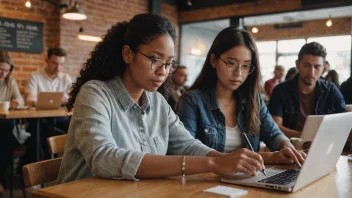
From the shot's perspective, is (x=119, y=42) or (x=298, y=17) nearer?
(x=119, y=42)

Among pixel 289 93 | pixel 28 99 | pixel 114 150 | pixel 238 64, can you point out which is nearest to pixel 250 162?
pixel 114 150

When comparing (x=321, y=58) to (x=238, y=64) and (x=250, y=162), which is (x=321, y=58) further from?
(x=250, y=162)

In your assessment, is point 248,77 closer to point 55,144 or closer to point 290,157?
point 290,157

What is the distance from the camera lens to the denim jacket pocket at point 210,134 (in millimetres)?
1853

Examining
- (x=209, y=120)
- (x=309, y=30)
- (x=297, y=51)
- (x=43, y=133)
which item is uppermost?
(x=309, y=30)

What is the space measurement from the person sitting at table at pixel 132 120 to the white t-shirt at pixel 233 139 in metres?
0.38

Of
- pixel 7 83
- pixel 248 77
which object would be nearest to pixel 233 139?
pixel 248 77

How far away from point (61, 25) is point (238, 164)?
5.06 metres

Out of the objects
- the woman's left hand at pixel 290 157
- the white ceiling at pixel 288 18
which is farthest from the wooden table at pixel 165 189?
the white ceiling at pixel 288 18

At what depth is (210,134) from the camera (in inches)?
73.1

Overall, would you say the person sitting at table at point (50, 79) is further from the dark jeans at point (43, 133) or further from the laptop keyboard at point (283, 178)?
the laptop keyboard at point (283, 178)

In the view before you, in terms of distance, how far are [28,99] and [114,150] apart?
12.3 ft

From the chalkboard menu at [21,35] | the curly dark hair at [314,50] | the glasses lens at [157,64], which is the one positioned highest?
the chalkboard menu at [21,35]

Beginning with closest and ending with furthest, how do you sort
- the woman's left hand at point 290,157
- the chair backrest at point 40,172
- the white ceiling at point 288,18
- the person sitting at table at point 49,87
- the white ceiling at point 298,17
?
the chair backrest at point 40,172, the woman's left hand at point 290,157, the person sitting at table at point 49,87, the white ceiling at point 288,18, the white ceiling at point 298,17
